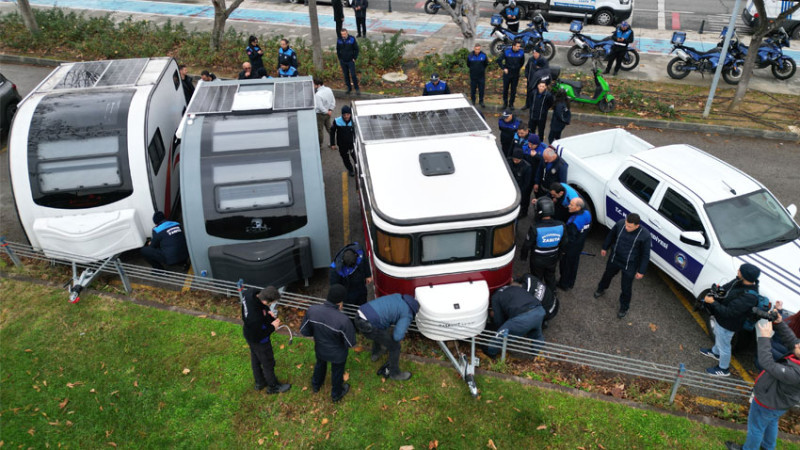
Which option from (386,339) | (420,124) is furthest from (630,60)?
(386,339)

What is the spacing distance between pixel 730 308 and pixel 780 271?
51.9 inches

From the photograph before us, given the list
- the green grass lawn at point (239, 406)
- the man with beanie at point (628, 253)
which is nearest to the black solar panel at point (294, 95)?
the green grass lawn at point (239, 406)

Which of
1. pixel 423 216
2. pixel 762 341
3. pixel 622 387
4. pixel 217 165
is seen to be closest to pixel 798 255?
pixel 762 341

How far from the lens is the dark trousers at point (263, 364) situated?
6363 millimetres

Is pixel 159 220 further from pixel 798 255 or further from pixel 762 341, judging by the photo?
pixel 798 255

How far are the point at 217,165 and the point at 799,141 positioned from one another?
46.0ft

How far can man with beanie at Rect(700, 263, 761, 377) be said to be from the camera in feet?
21.0

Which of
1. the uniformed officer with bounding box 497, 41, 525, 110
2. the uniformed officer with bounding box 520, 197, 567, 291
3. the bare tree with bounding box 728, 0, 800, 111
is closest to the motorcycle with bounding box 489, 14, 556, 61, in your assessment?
the uniformed officer with bounding box 497, 41, 525, 110

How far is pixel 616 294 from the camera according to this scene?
8.73 meters

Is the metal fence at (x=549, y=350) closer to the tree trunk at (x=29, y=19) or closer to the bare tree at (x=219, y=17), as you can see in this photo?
the bare tree at (x=219, y=17)

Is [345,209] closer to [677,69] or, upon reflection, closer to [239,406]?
[239,406]

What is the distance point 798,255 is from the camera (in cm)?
748

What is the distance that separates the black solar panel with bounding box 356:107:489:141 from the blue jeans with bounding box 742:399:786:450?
4.94 m

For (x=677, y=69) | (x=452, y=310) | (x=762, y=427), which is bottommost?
(x=762, y=427)
